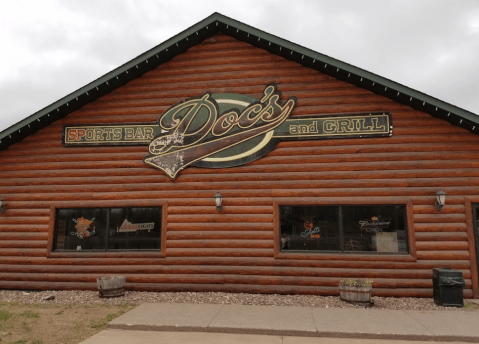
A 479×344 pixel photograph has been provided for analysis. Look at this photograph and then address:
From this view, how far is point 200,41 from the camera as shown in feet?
37.8

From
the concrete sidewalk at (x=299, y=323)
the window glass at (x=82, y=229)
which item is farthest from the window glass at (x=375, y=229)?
the window glass at (x=82, y=229)

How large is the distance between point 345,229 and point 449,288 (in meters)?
2.96

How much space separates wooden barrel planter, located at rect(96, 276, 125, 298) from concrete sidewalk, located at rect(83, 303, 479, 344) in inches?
62.6

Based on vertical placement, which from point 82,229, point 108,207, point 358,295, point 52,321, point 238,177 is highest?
point 238,177

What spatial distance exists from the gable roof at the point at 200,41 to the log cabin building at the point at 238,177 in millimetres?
49

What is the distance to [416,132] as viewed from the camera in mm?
10008

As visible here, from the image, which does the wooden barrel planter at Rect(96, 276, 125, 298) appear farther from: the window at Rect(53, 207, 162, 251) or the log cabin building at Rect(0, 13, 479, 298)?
the window at Rect(53, 207, 162, 251)

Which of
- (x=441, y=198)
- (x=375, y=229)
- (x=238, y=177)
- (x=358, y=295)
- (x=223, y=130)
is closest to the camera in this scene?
(x=358, y=295)

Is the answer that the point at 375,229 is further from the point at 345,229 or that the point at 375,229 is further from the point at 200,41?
the point at 200,41

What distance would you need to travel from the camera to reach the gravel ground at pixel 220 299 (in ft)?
28.6

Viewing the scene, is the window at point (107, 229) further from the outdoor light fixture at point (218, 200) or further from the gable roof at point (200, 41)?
the gable roof at point (200, 41)

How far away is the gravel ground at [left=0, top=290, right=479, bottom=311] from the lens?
870cm

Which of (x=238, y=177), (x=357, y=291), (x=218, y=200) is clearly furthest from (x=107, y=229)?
(x=357, y=291)

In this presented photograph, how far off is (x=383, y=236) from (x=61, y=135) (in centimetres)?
1121
